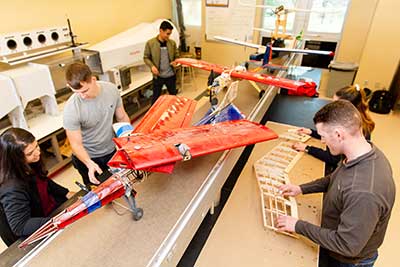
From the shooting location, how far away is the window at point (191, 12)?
6.16 metres

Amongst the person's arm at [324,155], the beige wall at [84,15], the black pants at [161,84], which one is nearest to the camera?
the person's arm at [324,155]

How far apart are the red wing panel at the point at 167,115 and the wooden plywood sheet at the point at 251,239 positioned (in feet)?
2.00

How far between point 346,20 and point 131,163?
5782 millimetres

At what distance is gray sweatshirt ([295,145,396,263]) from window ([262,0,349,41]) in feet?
16.3

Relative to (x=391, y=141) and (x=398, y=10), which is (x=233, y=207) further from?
(x=398, y=10)

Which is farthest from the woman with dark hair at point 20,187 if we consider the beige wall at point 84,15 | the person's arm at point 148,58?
the person's arm at point 148,58

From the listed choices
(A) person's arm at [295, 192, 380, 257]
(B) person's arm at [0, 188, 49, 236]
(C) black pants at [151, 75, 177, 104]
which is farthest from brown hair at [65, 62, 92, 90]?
(C) black pants at [151, 75, 177, 104]

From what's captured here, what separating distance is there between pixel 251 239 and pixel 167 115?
87 centimetres

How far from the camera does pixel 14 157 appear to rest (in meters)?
1.42

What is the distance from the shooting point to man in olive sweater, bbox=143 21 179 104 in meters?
3.92

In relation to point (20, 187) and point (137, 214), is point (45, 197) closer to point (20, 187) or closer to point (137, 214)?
point (20, 187)

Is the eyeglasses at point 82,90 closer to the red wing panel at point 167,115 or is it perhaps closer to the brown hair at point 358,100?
the red wing panel at point 167,115

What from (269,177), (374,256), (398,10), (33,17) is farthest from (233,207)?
(398,10)

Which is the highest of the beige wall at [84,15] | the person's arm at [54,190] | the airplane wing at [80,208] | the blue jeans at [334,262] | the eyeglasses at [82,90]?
the beige wall at [84,15]
